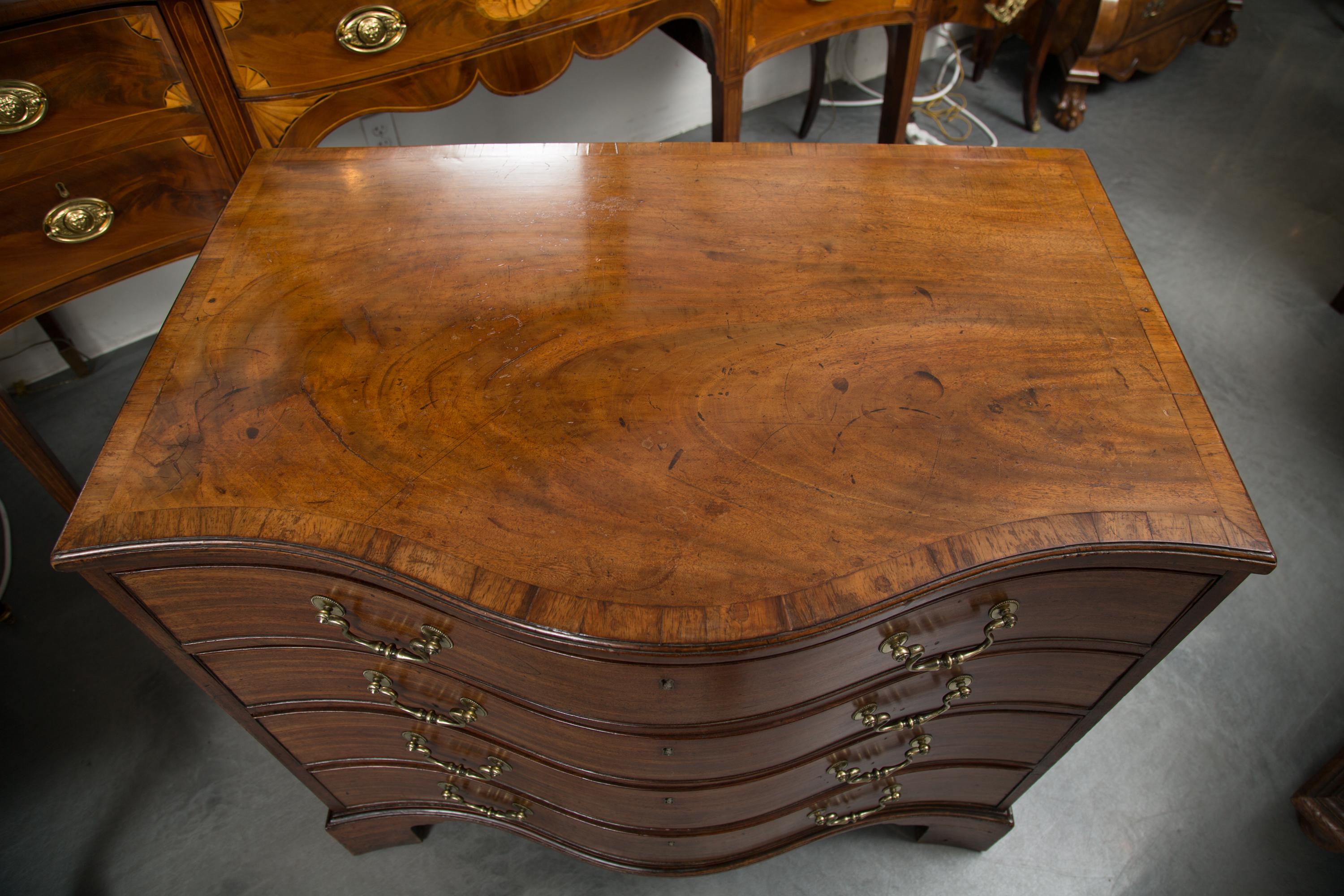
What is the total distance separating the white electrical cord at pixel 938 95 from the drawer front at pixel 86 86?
1.94m

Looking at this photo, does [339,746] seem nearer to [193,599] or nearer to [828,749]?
[193,599]

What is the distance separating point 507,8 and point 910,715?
3.92ft

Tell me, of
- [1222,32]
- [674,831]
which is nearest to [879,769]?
[674,831]

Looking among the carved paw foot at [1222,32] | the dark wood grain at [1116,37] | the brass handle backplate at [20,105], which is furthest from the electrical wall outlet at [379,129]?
the carved paw foot at [1222,32]

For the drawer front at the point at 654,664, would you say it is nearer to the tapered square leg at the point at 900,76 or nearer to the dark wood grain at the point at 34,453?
the dark wood grain at the point at 34,453

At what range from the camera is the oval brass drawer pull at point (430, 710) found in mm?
907

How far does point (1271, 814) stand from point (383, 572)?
4.73 feet

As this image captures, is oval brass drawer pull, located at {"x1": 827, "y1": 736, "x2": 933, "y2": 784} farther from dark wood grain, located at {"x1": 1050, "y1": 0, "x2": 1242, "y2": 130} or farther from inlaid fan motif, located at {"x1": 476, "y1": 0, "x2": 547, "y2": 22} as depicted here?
dark wood grain, located at {"x1": 1050, "y1": 0, "x2": 1242, "y2": 130}

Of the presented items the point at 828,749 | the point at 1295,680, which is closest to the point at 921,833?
the point at 828,749

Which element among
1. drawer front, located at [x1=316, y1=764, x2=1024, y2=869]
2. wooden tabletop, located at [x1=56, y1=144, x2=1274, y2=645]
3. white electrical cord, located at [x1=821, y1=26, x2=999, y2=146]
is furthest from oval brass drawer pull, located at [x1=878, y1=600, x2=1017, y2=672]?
white electrical cord, located at [x1=821, y1=26, x2=999, y2=146]

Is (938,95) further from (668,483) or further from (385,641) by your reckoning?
(385,641)

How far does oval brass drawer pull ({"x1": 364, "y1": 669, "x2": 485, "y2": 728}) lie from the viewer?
0.91m

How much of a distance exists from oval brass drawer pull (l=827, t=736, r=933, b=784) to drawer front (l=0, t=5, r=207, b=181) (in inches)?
49.7

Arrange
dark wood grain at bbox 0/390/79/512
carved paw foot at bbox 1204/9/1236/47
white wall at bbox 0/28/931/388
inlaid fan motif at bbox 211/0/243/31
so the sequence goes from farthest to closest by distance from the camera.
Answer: carved paw foot at bbox 1204/9/1236/47 < white wall at bbox 0/28/931/388 < dark wood grain at bbox 0/390/79/512 < inlaid fan motif at bbox 211/0/243/31
